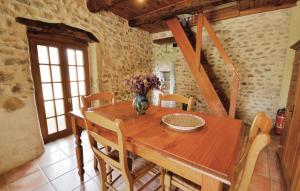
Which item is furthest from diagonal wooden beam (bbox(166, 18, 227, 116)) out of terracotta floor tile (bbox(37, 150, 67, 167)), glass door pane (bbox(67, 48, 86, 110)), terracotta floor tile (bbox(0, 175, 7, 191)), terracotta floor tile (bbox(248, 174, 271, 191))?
terracotta floor tile (bbox(0, 175, 7, 191))

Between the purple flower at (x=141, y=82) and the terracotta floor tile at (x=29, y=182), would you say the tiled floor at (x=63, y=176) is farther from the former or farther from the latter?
the purple flower at (x=141, y=82)

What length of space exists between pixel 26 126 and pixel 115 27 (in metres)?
2.64

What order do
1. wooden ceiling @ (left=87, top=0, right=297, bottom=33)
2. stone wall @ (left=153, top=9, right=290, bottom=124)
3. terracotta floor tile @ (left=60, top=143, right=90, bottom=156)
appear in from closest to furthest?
terracotta floor tile @ (left=60, top=143, right=90, bottom=156) → wooden ceiling @ (left=87, top=0, right=297, bottom=33) → stone wall @ (left=153, top=9, right=290, bottom=124)

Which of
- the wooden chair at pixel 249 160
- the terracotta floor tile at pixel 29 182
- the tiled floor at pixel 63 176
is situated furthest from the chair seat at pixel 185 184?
the terracotta floor tile at pixel 29 182

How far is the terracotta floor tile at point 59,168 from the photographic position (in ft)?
6.02

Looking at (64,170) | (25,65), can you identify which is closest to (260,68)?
(64,170)

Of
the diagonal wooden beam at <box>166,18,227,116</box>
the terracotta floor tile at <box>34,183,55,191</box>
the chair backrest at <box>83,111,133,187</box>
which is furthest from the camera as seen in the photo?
the diagonal wooden beam at <box>166,18,227,116</box>

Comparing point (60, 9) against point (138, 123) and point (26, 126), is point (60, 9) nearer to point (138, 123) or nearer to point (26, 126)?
Answer: point (26, 126)

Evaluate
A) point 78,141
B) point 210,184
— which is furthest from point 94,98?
point 210,184

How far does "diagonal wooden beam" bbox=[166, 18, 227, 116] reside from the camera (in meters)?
3.00

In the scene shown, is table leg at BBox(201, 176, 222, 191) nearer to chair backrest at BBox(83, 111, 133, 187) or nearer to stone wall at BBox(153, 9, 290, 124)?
chair backrest at BBox(83, 111, 133, 187)

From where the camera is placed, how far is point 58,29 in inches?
95.8

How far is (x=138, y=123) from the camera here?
138 centimetres

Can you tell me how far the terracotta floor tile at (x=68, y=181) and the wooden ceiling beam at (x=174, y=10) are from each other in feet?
10.8
